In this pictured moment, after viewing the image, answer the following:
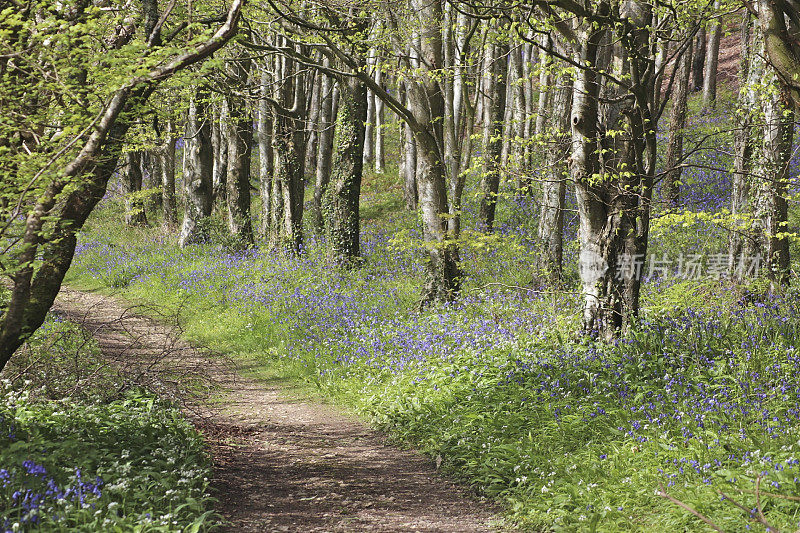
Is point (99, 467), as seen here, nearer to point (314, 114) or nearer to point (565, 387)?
point (565, 387)

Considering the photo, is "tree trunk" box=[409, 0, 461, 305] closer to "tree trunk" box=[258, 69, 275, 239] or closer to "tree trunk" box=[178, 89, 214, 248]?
"tree trunk" box=[258, 69, 275, 239]

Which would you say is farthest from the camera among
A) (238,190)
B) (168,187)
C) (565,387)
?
(168,187)

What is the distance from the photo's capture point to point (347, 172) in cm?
1236

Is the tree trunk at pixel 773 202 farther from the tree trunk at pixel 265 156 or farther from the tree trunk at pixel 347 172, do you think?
the tree trunk at pixel 265 156

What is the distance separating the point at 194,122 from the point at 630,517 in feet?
49.6

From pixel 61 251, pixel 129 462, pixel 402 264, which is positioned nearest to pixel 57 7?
pixel 61 251

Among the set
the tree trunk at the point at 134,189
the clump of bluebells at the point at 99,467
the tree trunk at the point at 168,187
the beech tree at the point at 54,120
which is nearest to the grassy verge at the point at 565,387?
the clump of bluebells at the point at 99,467

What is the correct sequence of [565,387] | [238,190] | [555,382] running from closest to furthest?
[555,382] < [565,387] < [238,190]

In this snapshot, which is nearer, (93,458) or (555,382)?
(93,458)

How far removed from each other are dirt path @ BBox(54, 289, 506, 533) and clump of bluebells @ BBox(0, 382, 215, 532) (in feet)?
1.29

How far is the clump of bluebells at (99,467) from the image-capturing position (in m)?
3.72

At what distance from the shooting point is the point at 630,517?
428cm

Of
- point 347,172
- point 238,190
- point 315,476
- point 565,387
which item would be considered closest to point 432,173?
point 347,172

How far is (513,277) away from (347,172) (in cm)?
372
